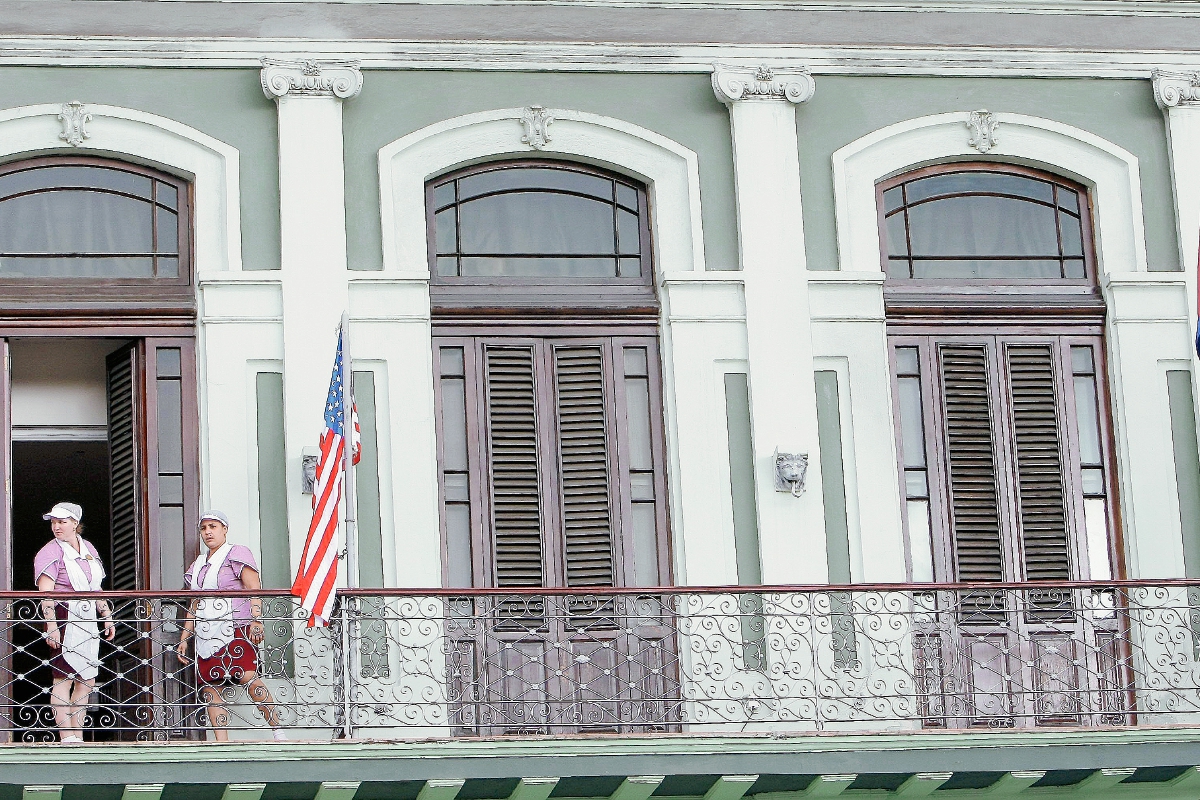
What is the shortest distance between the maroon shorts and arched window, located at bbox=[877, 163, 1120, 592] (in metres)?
4.20

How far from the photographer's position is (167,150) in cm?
1482

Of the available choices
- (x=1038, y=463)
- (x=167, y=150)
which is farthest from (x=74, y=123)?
(x=1038, y=463)

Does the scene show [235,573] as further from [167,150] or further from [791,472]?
[791,472]

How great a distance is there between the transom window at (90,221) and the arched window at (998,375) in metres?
4.59

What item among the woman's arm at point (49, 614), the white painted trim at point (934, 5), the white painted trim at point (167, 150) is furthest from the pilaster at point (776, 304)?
the woman's arm at point (49, 614)

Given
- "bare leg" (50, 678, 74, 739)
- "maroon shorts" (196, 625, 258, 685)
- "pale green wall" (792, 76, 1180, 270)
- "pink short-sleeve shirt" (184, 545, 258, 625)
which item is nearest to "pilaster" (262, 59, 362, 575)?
"pink short-sleeve shirt" (184, 545, 258, 625)

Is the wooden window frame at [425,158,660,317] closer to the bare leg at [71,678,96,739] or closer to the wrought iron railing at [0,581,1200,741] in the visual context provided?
the wrought iron railing at [0,581,1200,741]

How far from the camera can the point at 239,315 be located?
1455 centimetres

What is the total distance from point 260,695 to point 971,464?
15.5 ft

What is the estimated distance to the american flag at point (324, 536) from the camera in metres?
13.0

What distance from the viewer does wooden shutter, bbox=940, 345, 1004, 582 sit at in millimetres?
14977

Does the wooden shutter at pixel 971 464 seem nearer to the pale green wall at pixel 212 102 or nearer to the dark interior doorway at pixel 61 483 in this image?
the pale green wall at pixel 212 102

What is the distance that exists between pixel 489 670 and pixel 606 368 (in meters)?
2.08

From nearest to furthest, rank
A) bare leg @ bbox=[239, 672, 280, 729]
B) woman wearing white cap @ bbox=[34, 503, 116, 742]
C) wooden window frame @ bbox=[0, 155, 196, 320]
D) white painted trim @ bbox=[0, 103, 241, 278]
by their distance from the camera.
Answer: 1. woman wearing white cap @ bbox=[34, 503, 116, 742]
2. bare leg @ bbox=[239, 672, 280, 729]
3. wooden window frame @ bbox=[0, 155, 196, 320]
4. white painted trim @ bbox=[0, 103, 241, 278]
